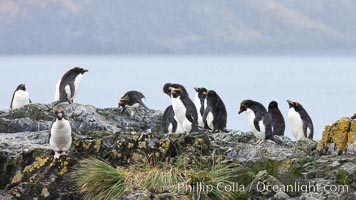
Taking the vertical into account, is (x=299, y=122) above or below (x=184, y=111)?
below

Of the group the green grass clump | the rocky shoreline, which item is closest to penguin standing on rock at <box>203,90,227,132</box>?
the rocky shoreline

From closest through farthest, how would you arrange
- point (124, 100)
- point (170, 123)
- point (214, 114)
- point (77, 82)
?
point (170, 123)
point (214, 114)
point (77, 82)
point (124, 100)

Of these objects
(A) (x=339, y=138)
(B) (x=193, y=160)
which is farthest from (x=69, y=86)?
(A) (x=339, y=138)

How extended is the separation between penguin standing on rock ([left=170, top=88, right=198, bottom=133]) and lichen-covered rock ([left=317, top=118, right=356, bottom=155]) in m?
4.50

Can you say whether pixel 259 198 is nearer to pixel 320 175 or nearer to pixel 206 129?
pixel 320 175

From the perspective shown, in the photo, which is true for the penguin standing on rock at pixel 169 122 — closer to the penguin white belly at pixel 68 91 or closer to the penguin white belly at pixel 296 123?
the penguin white belly at pixel 296 123

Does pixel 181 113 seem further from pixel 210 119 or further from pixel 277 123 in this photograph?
pixel 277 123

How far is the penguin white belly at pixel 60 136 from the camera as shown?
35.5 feet

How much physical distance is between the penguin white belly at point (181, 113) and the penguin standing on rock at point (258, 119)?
3.56 ft

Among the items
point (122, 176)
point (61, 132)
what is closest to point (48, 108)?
point (61, 132)

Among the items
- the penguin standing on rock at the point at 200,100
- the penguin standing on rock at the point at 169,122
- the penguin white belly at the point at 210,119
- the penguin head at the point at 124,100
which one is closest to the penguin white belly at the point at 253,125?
the penguin white belly at the point at 210,119

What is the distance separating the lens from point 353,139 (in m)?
10.8

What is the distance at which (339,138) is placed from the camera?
1093cm

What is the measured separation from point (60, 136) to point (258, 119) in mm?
5099
